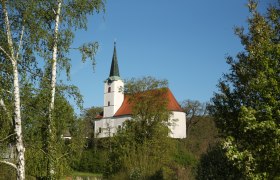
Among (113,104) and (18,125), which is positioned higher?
(113,104)

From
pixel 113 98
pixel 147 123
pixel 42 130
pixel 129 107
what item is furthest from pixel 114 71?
pixel 42 130

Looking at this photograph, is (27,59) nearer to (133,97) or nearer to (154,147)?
(154,147)

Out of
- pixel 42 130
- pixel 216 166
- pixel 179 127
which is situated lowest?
pixel 216 166

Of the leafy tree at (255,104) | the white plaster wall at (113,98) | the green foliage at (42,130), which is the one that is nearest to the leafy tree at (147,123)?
the green foliage at (42,130)

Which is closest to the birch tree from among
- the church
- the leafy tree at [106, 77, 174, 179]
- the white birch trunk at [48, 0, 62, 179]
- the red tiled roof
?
the white birch trunk at [48, 0, 62, 179]

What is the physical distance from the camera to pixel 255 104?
9148 millimetres

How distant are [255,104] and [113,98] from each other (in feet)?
202

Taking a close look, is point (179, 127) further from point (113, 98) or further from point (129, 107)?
point (113, 98)

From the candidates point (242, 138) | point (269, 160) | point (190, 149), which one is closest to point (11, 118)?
point (242, 138)

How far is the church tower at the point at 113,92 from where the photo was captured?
7019 centimetres

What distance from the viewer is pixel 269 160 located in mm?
7824

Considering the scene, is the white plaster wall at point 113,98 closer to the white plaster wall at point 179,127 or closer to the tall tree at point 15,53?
the white plaster wall at point 179,127

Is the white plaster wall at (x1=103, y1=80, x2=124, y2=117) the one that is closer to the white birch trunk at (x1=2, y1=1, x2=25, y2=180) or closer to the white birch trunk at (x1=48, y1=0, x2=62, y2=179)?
the white birch trunk at (x1=48, y1=0, x2=62, y2=179)

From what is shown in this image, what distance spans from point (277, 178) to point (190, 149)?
37767mm
